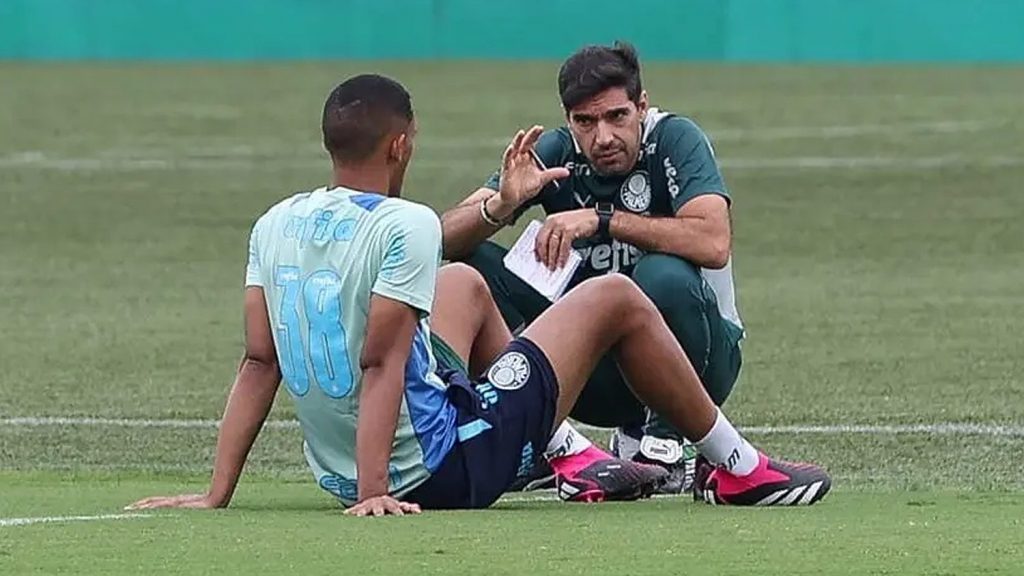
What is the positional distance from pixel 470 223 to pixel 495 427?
1.20 metres

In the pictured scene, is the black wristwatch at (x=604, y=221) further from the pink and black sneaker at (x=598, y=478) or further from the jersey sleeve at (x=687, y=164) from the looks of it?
the pink and black sneaker at (x=598, y=478)

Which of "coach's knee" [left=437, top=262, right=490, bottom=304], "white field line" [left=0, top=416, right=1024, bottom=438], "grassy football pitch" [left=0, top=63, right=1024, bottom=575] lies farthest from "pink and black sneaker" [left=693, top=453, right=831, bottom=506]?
"white field line" [left=0, top=416, right=1024, bottom=438]

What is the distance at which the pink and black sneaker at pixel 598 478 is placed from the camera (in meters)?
7.15

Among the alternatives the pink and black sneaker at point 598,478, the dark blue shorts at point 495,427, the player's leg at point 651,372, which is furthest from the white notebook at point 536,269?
the dark blue shorts at point 495,427

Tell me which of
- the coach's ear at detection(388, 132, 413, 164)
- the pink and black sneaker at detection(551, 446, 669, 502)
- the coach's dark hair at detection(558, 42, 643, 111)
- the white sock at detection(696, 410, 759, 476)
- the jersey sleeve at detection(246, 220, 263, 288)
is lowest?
the pink and black sneaker at detection(551, 446, 669, 502)

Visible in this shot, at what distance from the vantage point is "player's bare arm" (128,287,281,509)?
21.2 ft

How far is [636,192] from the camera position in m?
7.67

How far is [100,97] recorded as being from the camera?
29.9 metres

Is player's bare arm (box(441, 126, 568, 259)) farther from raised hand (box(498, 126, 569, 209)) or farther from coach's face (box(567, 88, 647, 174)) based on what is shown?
coach's face (box(567, 88, 647, 174))

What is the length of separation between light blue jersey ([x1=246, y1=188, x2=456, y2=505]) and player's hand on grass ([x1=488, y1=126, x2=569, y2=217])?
37.2 inches

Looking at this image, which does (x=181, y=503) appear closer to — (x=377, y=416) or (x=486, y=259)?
(x=377, y=416)

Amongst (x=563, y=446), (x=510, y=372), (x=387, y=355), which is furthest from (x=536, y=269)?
(x=387, y=355)

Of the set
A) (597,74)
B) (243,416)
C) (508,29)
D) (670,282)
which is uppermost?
(508,29)

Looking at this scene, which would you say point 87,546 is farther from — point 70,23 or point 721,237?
point 70,23
